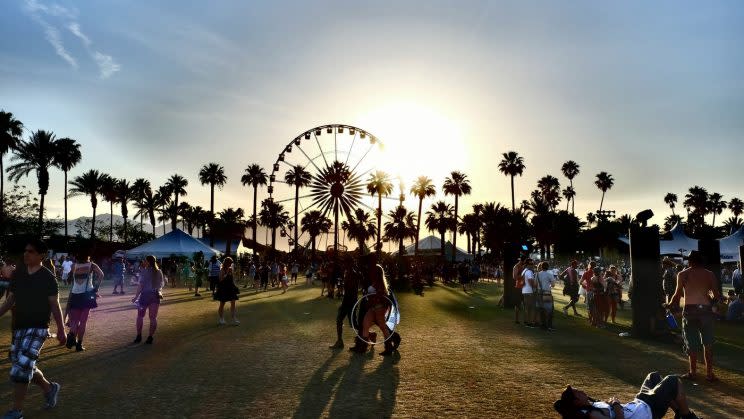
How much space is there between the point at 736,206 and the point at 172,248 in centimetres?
13778

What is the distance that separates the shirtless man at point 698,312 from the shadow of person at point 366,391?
4.41 meters

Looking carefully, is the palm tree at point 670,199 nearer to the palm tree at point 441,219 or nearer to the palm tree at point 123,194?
the palm tree at point 441,219

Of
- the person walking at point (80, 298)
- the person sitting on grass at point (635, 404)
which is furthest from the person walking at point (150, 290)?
the person sitting on grass at point (635, 404)

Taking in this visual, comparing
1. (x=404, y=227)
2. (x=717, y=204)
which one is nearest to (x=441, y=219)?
(x=404, y=227)

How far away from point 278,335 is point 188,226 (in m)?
104

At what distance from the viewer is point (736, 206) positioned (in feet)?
427

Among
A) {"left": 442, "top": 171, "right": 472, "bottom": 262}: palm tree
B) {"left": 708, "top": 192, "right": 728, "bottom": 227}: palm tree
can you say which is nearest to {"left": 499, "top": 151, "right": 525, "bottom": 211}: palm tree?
{"left": 442, "top": 171, "right": 472, "bottom": 262}: palm tree

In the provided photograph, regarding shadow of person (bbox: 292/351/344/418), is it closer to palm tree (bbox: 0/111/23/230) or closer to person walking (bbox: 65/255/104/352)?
person walking (bbox: 65/255/104/352)

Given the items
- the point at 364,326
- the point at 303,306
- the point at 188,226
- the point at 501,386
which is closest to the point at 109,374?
the point at 364,326

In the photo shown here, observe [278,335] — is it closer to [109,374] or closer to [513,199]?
[109,374]

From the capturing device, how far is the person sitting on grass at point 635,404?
177 inches

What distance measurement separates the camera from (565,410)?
4523mm

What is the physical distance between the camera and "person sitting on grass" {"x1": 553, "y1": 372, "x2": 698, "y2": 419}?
14.8ft

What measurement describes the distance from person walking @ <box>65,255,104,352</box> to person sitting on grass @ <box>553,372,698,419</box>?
9231 millimetres
